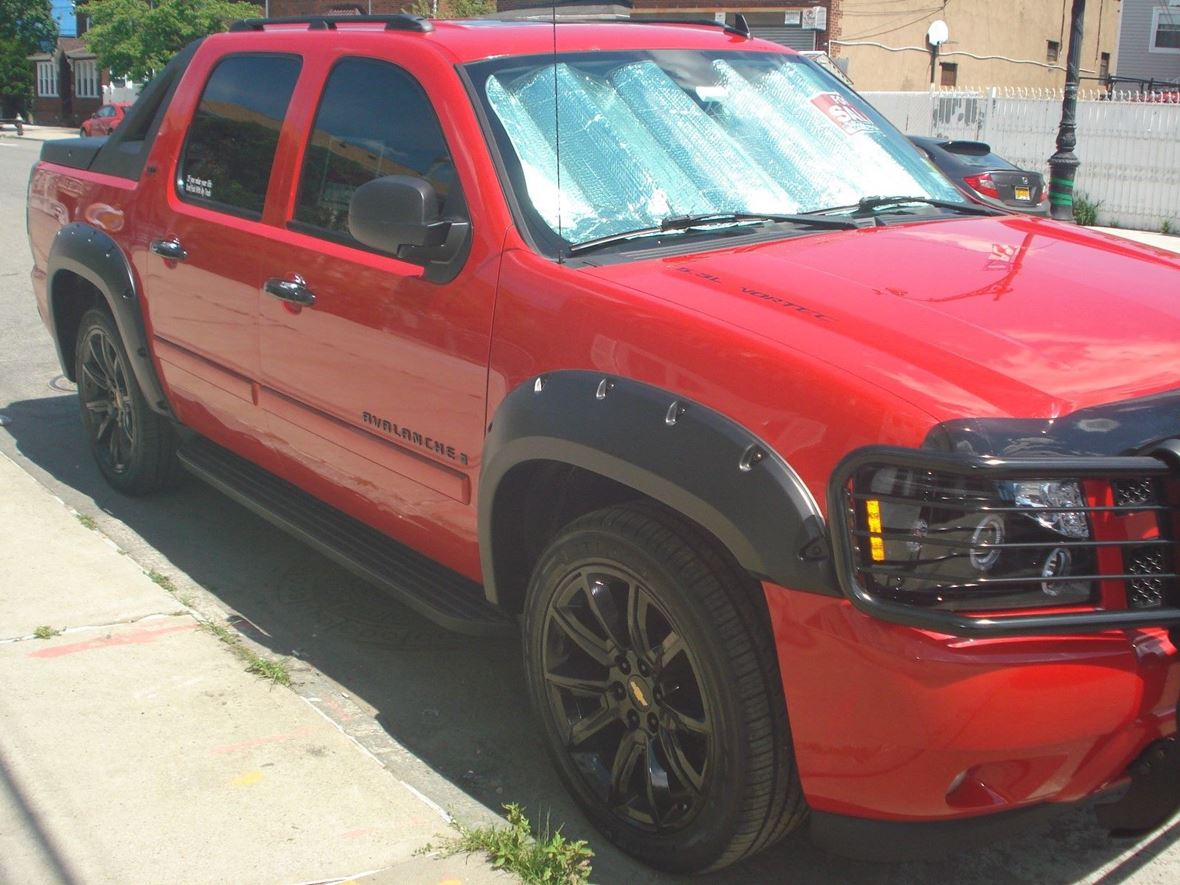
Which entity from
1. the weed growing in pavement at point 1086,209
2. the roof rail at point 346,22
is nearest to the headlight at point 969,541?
the roof rail at point 346,22

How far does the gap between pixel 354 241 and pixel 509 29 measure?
0.81 m

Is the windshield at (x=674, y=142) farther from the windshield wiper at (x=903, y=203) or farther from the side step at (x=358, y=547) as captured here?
the side step at (x=358, y=547)

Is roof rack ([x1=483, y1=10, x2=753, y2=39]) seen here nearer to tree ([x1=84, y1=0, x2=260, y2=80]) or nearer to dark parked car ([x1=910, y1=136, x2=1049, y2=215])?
dark parked car ([x1=910, y1=136, x2=1049, y2=215])

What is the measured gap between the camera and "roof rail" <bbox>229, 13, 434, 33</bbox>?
13.1 feet

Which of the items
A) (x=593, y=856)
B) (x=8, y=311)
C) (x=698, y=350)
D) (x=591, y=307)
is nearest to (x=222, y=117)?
(x=591, y=307)

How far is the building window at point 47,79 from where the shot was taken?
6531 cm

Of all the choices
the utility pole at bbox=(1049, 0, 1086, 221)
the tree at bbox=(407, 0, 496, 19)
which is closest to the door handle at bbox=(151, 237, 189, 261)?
the utility pole at bbox=(1049, 0, 1086, 221)

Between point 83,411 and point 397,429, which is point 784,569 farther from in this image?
point 83,411

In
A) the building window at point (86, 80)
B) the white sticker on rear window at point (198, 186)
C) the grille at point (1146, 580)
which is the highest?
the building window at point (86, 80)

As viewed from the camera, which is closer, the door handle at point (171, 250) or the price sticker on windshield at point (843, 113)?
the price sticker on windshield at point (843, 113)

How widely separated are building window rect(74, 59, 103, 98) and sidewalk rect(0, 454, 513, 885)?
62.4m

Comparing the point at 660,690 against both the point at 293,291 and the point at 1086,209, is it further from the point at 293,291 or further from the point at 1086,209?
the point at 1086,209

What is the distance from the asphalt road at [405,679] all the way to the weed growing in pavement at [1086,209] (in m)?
16.7

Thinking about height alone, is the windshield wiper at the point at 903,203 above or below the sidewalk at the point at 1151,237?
above
